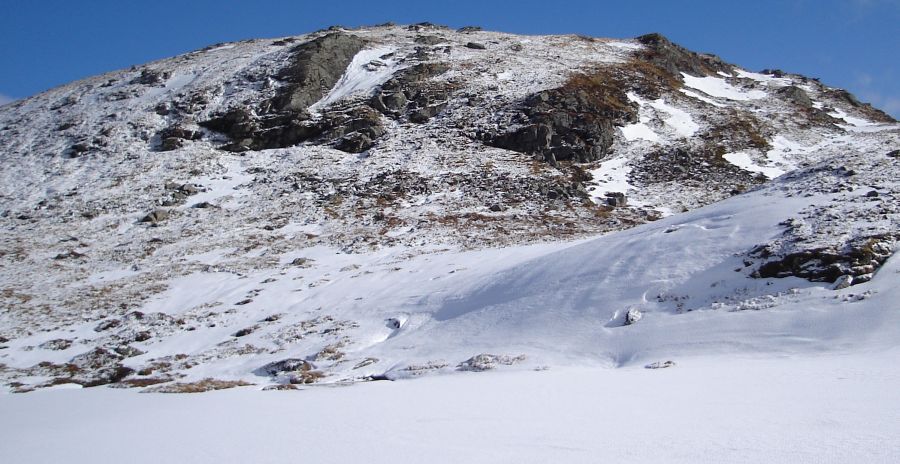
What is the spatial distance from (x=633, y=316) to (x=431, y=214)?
18.6 meters

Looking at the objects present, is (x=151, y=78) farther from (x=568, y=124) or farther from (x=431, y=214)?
(x=568, y=124)

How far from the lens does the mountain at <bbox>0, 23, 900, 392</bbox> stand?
13930mm

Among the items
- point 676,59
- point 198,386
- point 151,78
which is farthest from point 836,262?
point 151,78

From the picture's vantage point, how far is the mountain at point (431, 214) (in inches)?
548

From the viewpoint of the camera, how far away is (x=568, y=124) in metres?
42.1

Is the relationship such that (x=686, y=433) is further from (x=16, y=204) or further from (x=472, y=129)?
(x=16, y=204)

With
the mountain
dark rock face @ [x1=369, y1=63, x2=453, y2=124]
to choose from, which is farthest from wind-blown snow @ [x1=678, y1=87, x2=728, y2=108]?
dark rock face @ [x1=369, y1=63, x2=453, y2=124]

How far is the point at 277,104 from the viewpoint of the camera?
47.3 meters

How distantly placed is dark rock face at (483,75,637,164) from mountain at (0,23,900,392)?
0.72ft

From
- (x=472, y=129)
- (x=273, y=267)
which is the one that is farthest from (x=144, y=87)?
(x=273, y=267)

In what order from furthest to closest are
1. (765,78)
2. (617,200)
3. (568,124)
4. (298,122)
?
(765,78) < (298,122) < (568,124) < (617,200)

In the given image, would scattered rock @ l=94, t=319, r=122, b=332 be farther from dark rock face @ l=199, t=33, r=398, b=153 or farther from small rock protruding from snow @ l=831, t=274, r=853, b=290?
dark rock face @ l=199, t=33, r=398, b=153

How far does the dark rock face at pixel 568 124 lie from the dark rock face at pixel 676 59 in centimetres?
1565

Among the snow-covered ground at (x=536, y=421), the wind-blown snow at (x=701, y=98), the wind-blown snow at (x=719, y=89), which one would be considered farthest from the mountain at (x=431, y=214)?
the snow-covered ground at (x=536, y=421)
